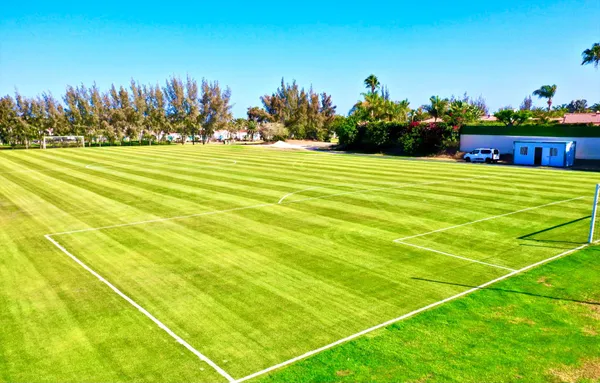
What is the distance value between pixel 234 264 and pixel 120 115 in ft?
332

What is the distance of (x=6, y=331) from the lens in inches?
386

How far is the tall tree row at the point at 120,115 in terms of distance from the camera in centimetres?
9394

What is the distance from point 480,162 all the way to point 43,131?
93243mm

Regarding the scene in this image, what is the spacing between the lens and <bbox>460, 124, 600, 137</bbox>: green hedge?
51156mm

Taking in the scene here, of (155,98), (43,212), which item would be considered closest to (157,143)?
(155,98)

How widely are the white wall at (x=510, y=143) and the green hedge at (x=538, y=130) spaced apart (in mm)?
441

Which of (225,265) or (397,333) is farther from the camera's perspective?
(225,265)

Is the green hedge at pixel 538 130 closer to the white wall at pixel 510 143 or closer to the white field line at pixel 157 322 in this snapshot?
the white wall at pixel 510 143

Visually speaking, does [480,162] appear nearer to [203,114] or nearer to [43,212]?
[43,212]

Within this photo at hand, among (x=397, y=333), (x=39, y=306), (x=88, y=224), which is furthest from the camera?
(x=88, y=224)

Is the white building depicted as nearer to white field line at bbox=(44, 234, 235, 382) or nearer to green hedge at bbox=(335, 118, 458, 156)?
green hedge at bbox=(335, 118, 458, 156)

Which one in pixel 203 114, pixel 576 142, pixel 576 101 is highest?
pixel 576 101

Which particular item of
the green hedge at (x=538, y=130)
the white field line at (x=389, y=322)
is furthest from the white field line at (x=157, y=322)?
the green hedge at (x=538, y=130)

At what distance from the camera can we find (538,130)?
5512 centimetres
